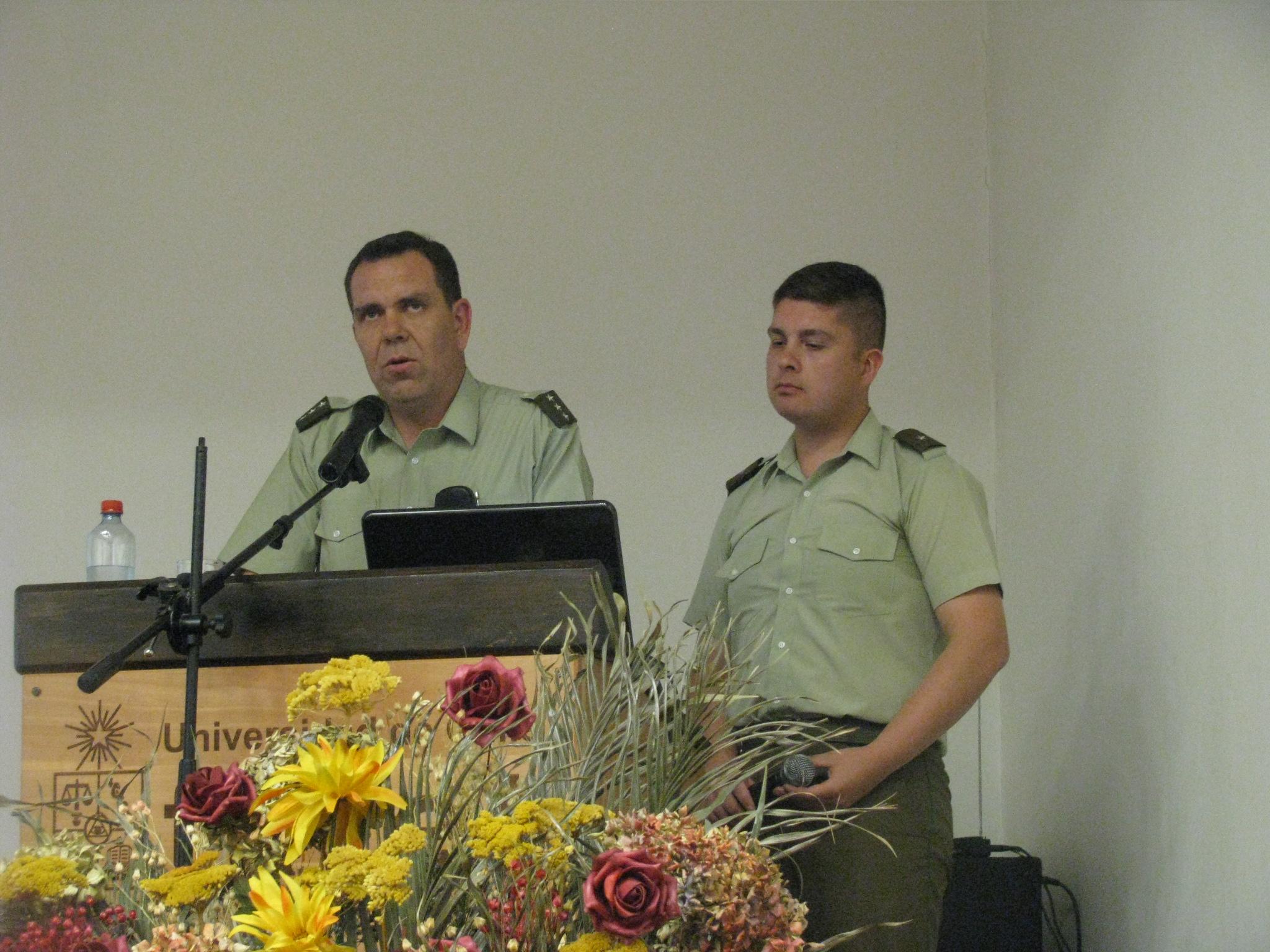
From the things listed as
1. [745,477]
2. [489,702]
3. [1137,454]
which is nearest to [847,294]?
[745,477]

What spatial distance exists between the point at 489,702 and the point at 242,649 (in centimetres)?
74

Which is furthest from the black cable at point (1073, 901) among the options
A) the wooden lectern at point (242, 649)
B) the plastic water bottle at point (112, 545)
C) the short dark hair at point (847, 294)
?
the plastic water bottle at point (112, 545)

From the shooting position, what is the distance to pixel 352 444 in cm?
175

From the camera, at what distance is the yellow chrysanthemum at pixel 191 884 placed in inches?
29.3

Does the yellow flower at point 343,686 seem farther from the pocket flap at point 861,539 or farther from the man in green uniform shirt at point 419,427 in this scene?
the man in green uniform shirt at point 419,427

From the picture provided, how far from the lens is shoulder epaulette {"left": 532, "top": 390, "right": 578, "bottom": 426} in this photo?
263 centimetres

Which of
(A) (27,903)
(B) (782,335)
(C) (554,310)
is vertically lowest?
(A) (27,903)

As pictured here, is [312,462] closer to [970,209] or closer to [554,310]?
[554,310]

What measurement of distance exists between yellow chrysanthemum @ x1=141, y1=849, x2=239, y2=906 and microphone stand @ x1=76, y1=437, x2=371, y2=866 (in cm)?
50

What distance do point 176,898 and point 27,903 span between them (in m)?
0.08

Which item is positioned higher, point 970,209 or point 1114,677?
point 970,209

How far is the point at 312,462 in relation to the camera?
2.58 m

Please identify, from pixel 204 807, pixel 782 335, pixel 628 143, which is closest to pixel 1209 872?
pixel 782 335

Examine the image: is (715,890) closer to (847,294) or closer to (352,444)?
(352,444)
